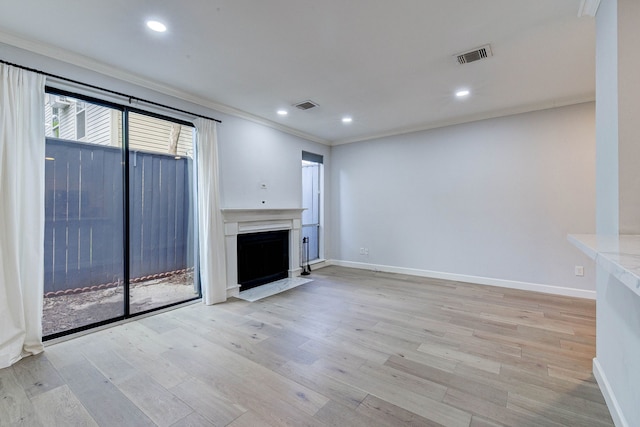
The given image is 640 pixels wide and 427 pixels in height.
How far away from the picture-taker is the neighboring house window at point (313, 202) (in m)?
6.12

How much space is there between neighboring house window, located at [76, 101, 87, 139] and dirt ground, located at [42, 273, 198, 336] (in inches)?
65.0

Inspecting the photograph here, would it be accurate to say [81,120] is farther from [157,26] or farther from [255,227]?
[255,227]

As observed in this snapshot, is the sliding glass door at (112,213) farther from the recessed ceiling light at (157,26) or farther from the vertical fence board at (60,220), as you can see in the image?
the recessed ceiling light at (157,26)

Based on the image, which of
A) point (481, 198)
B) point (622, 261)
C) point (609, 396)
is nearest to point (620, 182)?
point (622, 261)

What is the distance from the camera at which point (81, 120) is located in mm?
2867

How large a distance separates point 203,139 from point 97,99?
1.12 metres

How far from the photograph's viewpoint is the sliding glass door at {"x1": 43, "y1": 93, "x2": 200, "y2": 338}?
9.02 feet

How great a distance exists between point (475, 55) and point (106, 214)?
410 centimetres

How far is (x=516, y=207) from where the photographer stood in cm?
425

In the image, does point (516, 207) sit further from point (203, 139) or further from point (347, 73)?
point (203, 139)

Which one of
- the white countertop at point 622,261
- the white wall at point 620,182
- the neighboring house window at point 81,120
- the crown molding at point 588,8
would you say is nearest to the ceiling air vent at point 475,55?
the crown molding at point 588,8

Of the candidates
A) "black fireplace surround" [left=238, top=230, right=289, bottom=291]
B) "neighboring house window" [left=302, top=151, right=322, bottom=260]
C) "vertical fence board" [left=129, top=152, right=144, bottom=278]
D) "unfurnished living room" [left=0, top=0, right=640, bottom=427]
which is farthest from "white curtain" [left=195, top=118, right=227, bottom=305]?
"neighboring house window" [left=302, top=151, right=322, bottom=260]

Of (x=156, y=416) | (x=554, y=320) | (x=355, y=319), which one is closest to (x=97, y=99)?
(x=156, y=416)

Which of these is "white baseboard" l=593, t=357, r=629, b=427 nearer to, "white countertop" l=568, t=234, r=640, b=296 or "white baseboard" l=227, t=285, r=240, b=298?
"white countertop" l=568, t=234, r=640, b=296
